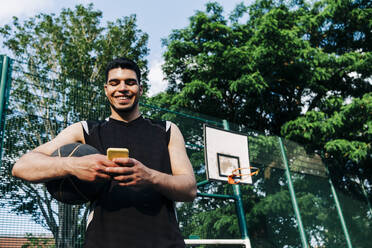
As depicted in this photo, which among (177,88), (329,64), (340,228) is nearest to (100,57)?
(177,88)

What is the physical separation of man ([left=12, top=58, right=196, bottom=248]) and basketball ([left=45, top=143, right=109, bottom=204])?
49 mm

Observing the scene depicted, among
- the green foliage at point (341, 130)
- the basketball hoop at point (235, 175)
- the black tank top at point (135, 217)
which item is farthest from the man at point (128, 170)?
the green foliage at point (341, 130)

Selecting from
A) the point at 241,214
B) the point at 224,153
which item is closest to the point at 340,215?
the point at 241,214

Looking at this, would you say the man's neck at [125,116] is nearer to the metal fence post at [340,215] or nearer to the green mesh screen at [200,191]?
the green mesh screen at [200,191]

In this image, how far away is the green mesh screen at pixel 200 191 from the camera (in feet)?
13.2

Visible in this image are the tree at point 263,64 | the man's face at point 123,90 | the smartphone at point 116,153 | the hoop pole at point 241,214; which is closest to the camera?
the smartphone at point 116,153

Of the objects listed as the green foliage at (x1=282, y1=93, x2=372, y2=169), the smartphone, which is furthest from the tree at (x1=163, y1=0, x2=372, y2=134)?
the smartphone

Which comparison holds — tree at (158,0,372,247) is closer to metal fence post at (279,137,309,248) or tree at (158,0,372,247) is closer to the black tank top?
metal fence post at (279,137,309,248)

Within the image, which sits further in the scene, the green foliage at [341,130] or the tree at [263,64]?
the tree at [263,64]

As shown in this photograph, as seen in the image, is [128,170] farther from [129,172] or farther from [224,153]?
[224,153]

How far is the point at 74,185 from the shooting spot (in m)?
1.35

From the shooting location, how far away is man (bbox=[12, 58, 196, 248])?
1197 mm

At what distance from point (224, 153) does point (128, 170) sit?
5199 mm

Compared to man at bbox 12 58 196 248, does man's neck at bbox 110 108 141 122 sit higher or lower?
higher
